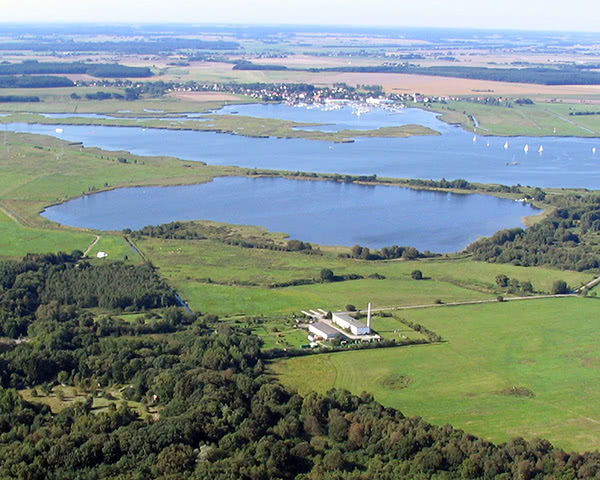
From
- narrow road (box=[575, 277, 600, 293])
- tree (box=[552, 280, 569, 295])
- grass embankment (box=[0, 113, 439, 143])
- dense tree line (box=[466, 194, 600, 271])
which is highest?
grass embankment (box=[0, 113, 439, 143])

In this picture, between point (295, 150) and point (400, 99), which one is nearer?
point (295, 150)

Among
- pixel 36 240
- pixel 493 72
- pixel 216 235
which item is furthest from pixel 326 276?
pixel 493 72

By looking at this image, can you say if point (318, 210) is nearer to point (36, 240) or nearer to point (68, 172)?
point (36, 240)

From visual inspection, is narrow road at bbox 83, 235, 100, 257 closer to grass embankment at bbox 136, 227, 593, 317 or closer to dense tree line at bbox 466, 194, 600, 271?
grass embankment at bbox 136, 227, 593, 317

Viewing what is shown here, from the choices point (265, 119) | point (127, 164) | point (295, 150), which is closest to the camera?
point (127, 164)

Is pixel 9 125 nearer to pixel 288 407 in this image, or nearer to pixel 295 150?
pixel 295 150

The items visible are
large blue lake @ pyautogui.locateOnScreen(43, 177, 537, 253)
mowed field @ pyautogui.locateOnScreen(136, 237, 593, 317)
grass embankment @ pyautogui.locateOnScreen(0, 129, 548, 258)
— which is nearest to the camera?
mowed field @ pyautogui.locateOnScreen(136, 237, 593, 317)

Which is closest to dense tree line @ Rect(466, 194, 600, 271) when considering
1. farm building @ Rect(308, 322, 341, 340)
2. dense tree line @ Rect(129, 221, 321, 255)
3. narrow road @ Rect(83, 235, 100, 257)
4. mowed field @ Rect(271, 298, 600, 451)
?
mowed field @ Rect(271, 298, 600, 451)

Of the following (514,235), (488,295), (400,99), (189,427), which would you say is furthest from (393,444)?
(400,99)
